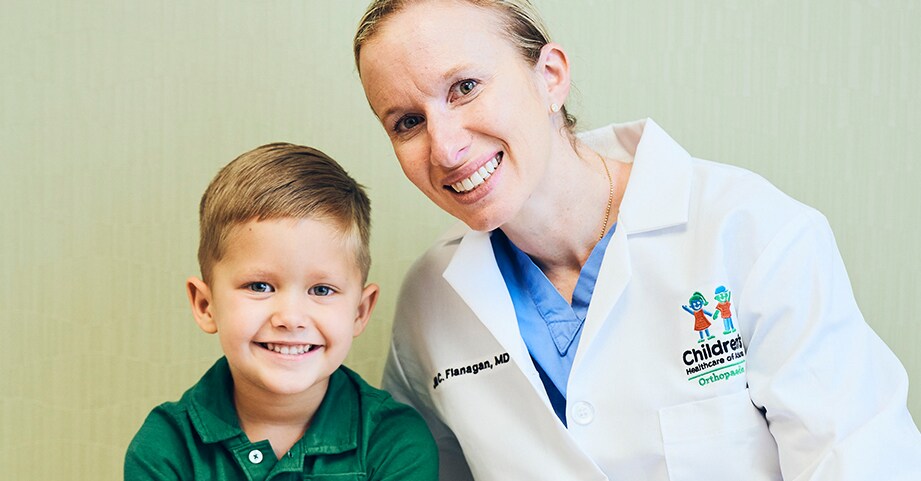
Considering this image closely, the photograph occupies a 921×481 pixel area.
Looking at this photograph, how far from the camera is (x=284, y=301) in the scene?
4.84ft

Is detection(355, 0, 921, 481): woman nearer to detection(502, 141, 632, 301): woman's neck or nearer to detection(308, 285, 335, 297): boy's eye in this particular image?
detection(502, 141, 632, 301): woman's neck

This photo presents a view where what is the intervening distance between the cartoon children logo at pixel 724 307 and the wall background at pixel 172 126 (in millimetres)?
554

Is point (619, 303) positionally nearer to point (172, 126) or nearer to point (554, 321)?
point (554, 321)

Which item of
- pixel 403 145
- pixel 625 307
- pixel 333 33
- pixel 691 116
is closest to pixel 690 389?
pixel 625 307

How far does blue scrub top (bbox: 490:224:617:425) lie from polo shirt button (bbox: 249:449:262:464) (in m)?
0.45

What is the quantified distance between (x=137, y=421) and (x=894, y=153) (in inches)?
60.1

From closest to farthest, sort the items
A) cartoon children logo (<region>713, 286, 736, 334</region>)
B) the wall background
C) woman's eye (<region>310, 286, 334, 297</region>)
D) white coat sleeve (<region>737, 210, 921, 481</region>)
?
white coat sleeve (<region>737, 210, 921, 481</region>)
cartoon children logo (<region>713, 286, 736, 334</region>)
woman's eye (<region>310, 286, 334, 297</region>)
the wall background

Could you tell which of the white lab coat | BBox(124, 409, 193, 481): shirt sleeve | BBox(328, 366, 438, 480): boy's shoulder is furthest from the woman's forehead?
BBox(124, 409, 193, 481): shirt sleeve

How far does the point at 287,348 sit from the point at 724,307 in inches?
25.5

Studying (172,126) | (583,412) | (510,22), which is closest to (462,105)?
(510,22)

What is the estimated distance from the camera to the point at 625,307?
149 cm

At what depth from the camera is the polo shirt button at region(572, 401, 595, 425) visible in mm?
1478

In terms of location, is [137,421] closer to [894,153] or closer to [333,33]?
[333,33]

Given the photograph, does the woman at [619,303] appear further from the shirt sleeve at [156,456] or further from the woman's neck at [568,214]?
the shirt sleeve at [156,456]
